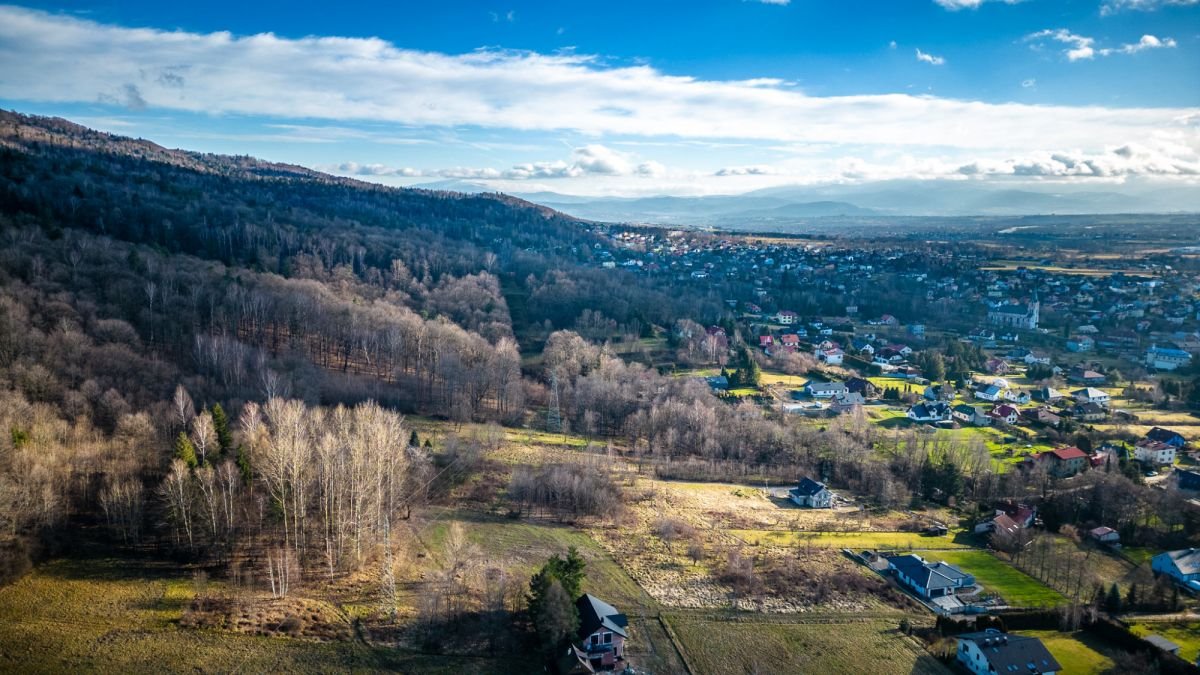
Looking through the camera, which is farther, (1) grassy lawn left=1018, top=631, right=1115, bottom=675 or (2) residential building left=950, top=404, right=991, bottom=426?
(2) residential building left=950, top=404, right=991, bottom=426

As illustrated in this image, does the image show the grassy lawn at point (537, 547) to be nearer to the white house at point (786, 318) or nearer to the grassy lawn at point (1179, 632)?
the grassy lawn at point (1179, 632)

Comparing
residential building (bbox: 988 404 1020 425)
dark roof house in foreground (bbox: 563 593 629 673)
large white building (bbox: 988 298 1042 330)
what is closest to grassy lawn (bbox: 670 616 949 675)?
dark roof house in foreground (bbox: 563 593 629 673)

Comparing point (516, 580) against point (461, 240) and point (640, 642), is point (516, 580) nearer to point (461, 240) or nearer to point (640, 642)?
point (640, 642)

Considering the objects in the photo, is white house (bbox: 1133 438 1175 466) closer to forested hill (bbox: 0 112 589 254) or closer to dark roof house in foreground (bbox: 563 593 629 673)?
dark roof house in foreground (bbox: 563 593 629 673)

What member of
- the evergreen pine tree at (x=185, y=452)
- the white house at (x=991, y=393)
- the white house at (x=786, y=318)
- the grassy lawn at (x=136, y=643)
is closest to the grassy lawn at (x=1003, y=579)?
the grassy lawn at (x=136, y=643)

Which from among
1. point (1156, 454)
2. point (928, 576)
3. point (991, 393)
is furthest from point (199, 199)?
point (1156, 454)

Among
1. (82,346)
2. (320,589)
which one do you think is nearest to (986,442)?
(320,589)

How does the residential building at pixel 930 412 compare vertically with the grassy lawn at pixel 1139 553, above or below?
above
